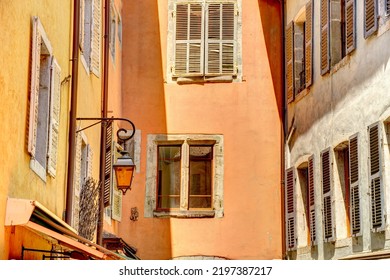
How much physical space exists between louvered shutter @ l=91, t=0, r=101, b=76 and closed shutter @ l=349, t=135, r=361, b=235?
376 centimetres

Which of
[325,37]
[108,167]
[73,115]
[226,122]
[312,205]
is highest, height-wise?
[325,37]

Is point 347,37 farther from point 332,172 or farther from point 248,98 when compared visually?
point 248,98

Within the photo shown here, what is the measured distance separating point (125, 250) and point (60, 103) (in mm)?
6719

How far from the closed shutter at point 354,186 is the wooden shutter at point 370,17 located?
1508 millimetres

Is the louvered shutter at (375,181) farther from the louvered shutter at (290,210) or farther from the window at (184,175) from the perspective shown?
the window at (184,175)

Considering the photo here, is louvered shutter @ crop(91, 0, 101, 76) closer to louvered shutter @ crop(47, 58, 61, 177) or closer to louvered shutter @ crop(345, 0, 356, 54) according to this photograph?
louvered shutter @ crop(47, 58, 61, 177)

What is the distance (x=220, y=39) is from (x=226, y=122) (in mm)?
1650

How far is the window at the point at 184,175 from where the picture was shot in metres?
19.0

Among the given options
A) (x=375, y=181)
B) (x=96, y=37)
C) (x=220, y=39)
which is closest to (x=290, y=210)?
(x=220, y=39)

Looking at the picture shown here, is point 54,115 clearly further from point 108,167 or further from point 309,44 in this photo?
point 309,44

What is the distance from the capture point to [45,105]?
10047mm

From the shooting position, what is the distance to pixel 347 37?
14.9m

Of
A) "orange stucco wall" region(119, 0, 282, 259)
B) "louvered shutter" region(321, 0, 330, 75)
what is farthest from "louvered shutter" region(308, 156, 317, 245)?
"orange stucco wall" region(119, 0, 282, 259)
